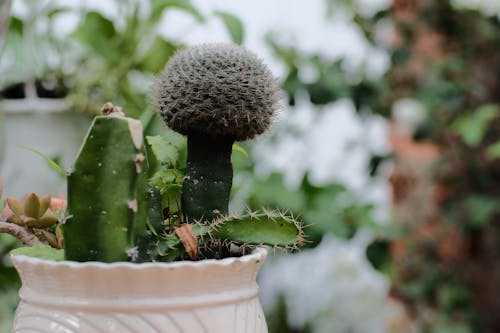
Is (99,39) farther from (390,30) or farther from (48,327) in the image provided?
(390,30)

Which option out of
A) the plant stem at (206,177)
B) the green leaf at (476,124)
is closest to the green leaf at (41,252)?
the plant stem at (206,177)

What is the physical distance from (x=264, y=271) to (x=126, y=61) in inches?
49.1

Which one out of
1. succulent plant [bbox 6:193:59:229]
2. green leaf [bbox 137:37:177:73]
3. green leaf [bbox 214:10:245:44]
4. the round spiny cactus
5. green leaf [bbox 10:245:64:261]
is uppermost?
the round spiny cactus

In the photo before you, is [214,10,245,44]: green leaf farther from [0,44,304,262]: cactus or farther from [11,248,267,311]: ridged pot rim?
[11,248,267,311]: ridged pot rim

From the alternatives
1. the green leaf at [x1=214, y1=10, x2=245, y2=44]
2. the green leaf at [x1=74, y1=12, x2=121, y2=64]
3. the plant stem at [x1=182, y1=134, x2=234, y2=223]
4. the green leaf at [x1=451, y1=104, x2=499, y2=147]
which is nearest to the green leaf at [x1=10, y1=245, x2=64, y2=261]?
the plant stem at [x1=182, y1=134, x2=234, y2=223]

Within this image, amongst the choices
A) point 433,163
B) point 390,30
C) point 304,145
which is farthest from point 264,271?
point 390,30

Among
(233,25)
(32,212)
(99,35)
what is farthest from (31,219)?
(99,35)

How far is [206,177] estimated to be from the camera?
1.84 feet

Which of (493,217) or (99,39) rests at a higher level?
(99,39)

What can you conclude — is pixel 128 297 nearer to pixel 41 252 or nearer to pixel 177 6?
pixel 41 252

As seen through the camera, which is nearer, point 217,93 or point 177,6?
point 217,93

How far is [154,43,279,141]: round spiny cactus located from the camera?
0.54 m

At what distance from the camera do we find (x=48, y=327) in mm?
479

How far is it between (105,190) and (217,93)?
0.12 meters
